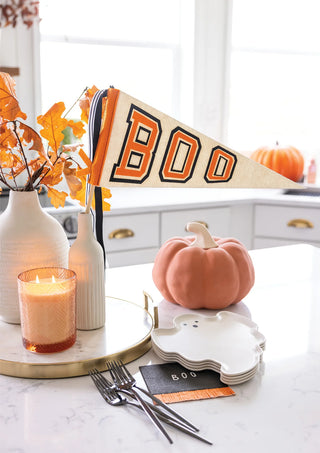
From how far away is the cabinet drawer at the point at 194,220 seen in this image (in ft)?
7.81

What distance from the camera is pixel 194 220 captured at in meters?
2.46

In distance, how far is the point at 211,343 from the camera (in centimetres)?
81

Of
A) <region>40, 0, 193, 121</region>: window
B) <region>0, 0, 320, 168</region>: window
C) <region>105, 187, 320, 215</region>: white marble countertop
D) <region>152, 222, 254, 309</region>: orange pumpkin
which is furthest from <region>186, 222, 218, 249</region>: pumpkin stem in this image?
<region>40, 0, 193, 121</region>: window

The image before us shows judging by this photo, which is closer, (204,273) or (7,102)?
(7,102)

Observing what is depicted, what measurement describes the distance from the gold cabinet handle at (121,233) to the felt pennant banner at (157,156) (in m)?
1.43

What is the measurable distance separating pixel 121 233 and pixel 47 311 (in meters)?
1.53

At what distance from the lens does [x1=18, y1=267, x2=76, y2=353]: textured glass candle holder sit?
0.75 meters

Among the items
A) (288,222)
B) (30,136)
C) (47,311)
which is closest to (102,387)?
(47,311)

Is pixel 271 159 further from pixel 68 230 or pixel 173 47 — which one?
pixel 68 230

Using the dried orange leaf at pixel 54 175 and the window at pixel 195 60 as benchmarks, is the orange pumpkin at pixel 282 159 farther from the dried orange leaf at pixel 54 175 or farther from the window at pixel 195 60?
the dried orange leaf at pixel 54 175

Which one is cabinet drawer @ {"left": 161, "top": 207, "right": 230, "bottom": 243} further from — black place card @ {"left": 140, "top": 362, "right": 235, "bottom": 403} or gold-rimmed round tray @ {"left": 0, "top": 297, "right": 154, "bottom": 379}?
black place card @ {"left": 140, "top": 362, "right": 235, "bottom": 403}

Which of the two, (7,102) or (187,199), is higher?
(7,102)

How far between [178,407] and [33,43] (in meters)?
2.39

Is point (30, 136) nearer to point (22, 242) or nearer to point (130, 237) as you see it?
point (22, 242)
